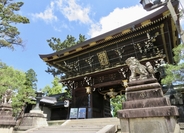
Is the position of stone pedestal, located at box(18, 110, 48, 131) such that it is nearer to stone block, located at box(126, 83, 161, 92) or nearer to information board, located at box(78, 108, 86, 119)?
information board, located at box(78, 108, 86, 119)

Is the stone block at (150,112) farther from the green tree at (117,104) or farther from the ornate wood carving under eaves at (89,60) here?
the green tree at (117,104)

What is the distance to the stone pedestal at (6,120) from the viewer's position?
29.7 ft

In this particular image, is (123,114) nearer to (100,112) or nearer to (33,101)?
(100,112)

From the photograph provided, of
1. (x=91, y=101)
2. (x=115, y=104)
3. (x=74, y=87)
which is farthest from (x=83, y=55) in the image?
(x=115, y=104)

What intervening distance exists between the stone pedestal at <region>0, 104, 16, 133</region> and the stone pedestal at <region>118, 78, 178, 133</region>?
26.8ft

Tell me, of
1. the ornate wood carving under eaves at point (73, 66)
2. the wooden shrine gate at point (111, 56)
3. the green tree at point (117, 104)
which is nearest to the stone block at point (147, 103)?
the wooden shrine gate at point (111, 56)

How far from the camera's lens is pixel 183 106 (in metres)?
7.96

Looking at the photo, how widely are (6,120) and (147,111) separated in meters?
9.14

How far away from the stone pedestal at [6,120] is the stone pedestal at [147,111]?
818 centimetres

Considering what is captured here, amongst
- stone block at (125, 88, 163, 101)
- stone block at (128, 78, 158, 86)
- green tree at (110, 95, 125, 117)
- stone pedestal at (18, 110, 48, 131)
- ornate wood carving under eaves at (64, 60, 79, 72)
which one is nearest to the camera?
stone block at (125, 88, 163, 101)

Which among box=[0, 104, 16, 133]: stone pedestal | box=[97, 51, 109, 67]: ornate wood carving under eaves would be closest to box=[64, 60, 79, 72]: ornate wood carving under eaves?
box=[97, 51, 109, 67]: ornate wood carving under eaves

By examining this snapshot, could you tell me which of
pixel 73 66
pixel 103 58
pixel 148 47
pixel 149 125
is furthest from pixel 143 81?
pixel 73 66

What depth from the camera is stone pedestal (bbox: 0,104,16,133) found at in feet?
29.7

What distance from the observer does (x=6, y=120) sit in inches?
364
